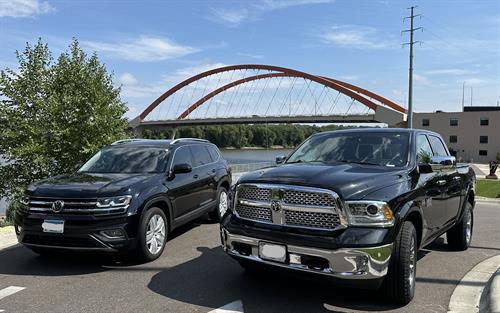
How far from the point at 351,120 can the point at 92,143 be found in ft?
185

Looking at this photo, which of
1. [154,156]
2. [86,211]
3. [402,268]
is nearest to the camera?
[402,268]

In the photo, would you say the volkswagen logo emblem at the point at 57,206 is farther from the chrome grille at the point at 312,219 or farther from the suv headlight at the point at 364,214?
the suv headlight at the point at 364,214

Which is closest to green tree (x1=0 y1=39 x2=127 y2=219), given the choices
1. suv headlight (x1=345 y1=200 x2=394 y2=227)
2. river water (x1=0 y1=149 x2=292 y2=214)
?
suv headlight (x1=345 y1=200 x2=394 y2=227)

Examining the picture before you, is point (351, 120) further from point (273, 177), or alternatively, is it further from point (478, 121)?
point (273, 177)

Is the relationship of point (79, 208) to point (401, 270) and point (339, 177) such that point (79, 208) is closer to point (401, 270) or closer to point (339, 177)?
point (339, 177)

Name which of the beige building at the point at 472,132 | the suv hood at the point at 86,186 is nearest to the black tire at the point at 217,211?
the suv hood at the point at 86,186

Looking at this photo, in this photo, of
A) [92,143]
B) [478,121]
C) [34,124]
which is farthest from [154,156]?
[478,121]

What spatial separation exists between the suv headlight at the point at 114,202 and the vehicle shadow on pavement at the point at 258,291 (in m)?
0.99

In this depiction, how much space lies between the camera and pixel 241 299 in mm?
4523

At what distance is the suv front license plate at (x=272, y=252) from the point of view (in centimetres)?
416

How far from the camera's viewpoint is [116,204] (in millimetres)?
5547

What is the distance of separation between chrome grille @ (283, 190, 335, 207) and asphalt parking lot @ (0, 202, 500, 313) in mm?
705

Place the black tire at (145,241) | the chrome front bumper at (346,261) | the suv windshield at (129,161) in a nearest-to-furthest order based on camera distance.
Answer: the chrome front bumper at (346,261) → the black tire at (145,241) → the suv windshield at (129,161)

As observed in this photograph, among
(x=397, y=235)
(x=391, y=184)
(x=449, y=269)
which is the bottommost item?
(x=449, y=269)
